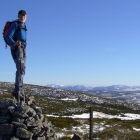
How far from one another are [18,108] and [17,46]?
2563mm

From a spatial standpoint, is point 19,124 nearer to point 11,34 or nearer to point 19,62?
point 19,62

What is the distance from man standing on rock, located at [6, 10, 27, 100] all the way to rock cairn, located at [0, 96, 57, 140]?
35.3 inches

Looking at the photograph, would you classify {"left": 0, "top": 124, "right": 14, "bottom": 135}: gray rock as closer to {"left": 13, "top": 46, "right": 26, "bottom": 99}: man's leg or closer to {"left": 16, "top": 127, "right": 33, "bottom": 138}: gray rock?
{"left": 16, "top": 127, "right": 33, "bottom": 138}: gray rock

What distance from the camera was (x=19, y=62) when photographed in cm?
766

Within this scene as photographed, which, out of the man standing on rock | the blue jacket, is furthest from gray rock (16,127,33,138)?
the blue jacket

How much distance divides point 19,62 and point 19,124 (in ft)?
8.29

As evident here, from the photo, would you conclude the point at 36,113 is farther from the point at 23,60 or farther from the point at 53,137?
the point at 23,60

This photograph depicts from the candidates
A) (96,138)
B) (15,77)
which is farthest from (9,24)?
(96,138)

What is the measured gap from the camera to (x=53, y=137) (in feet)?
27.2

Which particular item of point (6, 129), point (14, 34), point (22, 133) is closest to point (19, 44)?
point (14, 34)

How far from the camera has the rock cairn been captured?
675 centimetres

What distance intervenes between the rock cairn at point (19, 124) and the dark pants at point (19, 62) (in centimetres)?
81

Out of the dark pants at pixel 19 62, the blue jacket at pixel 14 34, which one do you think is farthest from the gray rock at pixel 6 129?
the blue jacket at pixel 14 34

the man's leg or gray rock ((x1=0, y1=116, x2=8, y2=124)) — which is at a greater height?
the man's leg
